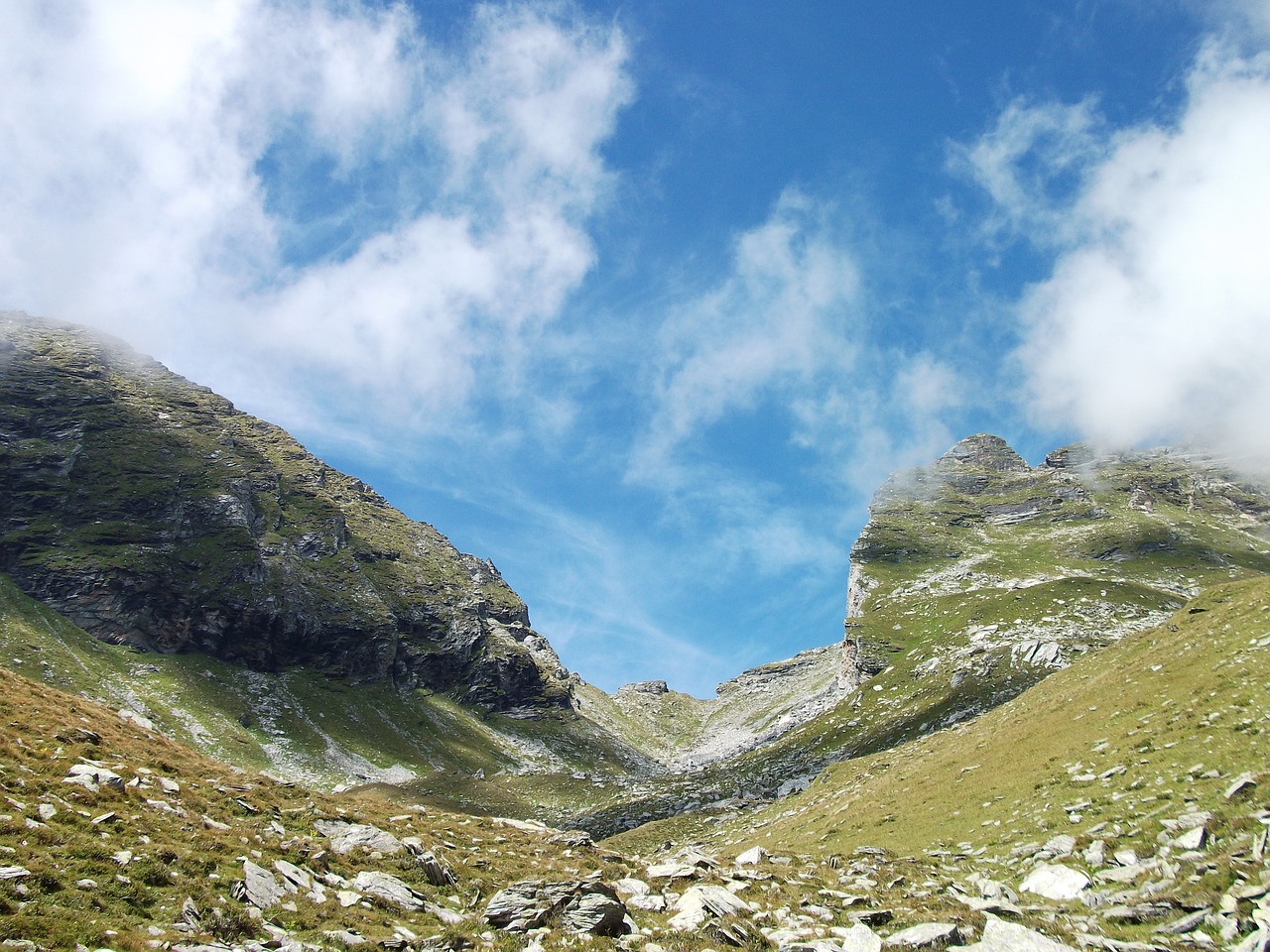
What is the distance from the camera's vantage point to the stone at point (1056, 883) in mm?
17516

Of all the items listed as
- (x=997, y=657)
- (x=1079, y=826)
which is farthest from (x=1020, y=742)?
(x=997, y=657)

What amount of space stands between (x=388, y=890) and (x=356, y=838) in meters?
4.06

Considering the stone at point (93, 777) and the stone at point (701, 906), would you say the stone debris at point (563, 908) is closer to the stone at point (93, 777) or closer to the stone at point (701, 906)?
the stone at point (701, 906)

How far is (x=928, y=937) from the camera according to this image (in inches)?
561

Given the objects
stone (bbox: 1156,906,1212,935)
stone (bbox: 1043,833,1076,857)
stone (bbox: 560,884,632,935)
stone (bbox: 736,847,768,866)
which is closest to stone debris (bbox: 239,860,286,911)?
stone (bbox: 560,884,632,935)

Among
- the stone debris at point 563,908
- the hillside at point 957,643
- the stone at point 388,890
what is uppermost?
the hillside at point 957,643

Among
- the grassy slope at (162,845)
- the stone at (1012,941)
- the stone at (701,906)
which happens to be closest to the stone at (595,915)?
the stone at (701,906)

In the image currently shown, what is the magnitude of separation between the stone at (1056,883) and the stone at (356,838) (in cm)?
1878

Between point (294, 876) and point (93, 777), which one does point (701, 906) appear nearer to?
point (294, 876)

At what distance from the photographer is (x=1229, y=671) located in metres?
30.3

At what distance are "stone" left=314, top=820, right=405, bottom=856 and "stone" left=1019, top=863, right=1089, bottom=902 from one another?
18.8 meters

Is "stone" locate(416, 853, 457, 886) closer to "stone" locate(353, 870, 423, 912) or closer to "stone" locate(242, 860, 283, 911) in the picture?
"stone" locate(353, 870, 423, 912)

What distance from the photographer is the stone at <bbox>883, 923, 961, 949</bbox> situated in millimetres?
14055

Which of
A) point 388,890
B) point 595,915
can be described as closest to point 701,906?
point 595,915
